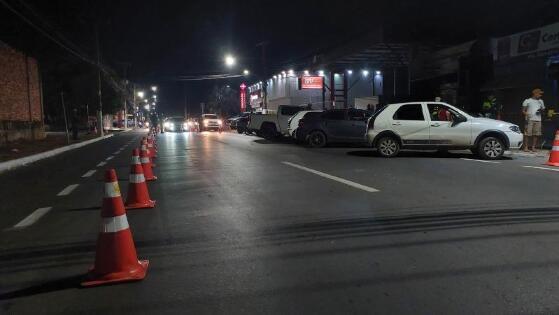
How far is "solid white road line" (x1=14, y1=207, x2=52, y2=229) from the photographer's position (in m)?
6.45

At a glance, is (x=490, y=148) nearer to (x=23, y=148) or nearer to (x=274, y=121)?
(x=274, y=121)

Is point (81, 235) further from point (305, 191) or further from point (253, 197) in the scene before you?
point (305, 191)

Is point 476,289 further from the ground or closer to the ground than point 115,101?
closer to the ground

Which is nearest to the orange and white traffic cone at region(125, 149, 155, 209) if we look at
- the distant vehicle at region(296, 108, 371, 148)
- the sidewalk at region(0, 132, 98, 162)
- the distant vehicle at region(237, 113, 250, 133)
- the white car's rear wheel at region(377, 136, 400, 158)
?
the white car's rear wheel at region(377, 136, 400, 158)

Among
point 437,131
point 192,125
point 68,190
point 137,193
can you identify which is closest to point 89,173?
point 68,190

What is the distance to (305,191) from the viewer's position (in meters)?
8.55

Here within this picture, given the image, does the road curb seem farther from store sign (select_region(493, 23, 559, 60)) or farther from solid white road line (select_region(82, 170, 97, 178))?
store sign (select_region(493, 23, 559, 60))

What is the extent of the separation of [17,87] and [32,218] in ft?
75.0

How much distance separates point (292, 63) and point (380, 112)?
3320 cm

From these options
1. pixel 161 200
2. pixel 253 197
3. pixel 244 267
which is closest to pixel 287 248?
pixel 244 267

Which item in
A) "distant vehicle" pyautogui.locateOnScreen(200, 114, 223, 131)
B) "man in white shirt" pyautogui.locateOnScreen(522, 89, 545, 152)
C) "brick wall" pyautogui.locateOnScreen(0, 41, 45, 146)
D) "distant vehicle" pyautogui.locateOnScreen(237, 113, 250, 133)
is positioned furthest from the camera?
"distant vehicle" pyautogui.locateOnScreen(200, 114, 223, 131)

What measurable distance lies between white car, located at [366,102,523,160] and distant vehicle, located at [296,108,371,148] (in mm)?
4556

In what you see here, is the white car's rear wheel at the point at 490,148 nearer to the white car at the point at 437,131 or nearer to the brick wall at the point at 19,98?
the white car at the point at 437,131

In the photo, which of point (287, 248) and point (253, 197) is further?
point (253, 197)
